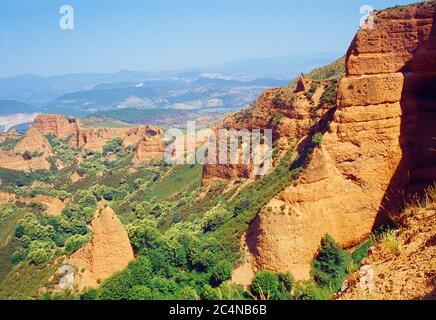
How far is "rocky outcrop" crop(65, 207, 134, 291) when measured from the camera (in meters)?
25.5

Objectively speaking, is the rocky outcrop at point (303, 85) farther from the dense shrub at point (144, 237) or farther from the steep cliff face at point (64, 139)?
the steep cliff face at point (64, 139)

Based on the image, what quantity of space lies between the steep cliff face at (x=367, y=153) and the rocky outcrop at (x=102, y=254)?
7.64 m

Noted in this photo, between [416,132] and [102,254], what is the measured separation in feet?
60.6

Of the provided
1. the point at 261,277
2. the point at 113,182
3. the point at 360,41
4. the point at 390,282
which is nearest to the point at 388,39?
the point at 360,41

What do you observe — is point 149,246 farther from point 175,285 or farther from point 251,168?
point 251,168

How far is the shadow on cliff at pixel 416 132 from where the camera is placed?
81.4 ft

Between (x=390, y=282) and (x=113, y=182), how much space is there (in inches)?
2938

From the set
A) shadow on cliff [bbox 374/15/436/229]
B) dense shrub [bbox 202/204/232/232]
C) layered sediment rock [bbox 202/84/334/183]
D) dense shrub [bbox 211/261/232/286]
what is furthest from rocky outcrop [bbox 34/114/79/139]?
shadow on cliff [bbox 374/15/436/229]

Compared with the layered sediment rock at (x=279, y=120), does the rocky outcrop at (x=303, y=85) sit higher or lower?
higher

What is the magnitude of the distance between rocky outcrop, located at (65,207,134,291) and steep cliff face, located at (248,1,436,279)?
7.64 m

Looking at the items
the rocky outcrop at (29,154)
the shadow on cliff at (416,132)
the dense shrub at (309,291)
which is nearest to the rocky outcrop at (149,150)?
the rocky outcrop at (29,154)

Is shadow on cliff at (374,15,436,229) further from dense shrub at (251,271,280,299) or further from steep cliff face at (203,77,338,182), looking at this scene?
steep cliff face at (203,77,338,182)

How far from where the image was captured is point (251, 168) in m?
42.5

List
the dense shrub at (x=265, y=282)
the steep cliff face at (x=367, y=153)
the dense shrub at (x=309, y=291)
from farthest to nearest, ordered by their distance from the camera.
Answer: the steep cliff face at (x=367, y=153) → the dense shrub at (x=265, y=282) → the dense shrub at (x=309, y=291)
